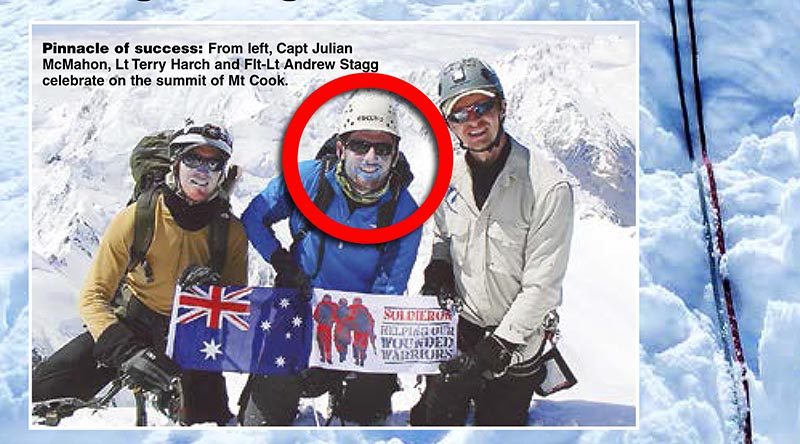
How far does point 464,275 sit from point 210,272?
40.0 inches

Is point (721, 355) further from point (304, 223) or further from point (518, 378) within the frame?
point (304, 223)

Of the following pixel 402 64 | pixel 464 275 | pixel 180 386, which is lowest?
pixel 180 386

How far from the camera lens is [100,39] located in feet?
18.9

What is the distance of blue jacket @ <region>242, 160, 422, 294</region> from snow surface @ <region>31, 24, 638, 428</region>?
0.06 metres

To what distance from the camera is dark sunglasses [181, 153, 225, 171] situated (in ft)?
18.6

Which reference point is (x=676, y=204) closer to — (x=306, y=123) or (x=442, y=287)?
(x=442, y=287)

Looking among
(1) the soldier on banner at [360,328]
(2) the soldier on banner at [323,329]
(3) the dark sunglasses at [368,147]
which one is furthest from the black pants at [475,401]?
(3) the dark sunglasses at [368,147]

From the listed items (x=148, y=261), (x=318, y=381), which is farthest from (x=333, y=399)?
(x=148, y=261)

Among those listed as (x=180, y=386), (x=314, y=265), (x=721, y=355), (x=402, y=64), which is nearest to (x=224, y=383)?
(x=180, y=386)

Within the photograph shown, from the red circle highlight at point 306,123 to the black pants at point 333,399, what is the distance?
0.57 meters

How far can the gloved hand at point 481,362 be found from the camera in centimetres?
568

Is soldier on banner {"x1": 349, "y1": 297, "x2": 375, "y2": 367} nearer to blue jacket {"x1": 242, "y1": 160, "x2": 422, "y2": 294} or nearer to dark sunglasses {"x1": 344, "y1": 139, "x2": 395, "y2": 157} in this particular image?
blue jacket {"x1": 242, "y1": 160, "x2": 422, "y2": 294}

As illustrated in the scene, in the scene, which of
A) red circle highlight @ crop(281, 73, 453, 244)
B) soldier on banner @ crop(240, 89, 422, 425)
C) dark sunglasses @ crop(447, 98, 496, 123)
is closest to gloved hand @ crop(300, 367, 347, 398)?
soldier on banner @ crop(240, 89, 422, 425)

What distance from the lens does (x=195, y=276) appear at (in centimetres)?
568
